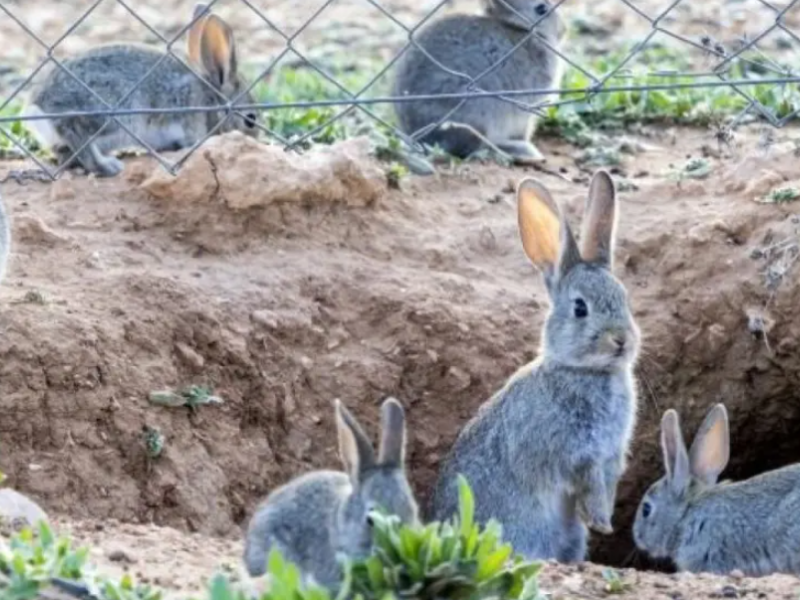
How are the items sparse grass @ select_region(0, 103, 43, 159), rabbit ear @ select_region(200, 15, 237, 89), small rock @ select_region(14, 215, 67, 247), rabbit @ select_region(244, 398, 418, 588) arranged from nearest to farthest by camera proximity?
rabbit @ select_region(244, 398, 418, 588) < small rock @ select_region(14, 215, 67, 247) < sparse grass @ select_region(0, 103, 43, 159) < rabbit ear @ select_region(200, 15, 237, 89)

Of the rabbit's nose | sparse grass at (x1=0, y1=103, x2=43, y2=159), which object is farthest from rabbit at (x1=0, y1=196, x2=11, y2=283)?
the rabbit's nose

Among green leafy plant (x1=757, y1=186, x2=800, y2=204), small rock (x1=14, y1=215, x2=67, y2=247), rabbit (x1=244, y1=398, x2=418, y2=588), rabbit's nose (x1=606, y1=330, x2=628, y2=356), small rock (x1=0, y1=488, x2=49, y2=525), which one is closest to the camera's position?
rabbit (x1=244, y1=398, x2=418, y2=588)

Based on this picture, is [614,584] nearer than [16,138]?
Yes

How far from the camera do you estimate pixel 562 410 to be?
6.23 m

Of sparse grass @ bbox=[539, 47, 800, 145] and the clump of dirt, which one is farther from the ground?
sparse grass @ bbox=[539, 47, 800, 145]

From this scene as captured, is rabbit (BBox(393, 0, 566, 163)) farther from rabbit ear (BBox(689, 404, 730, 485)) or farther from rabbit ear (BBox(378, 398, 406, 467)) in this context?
rabbit ear (BBox(378, 398, 406, 467))

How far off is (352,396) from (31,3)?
16.4ft

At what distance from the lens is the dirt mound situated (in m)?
6.12

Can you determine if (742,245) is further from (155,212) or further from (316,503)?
(316,503)

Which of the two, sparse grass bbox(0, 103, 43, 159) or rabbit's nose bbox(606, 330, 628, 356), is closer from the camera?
rabbit's nose bbox(606, 330, 628, 356)

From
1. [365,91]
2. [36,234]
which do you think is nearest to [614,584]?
[36,234]

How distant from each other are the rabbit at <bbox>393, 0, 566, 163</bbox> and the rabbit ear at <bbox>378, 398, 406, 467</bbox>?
3.13 m

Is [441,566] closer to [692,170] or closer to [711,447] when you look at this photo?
[711,447]

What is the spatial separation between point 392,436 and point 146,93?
356 centimetres
